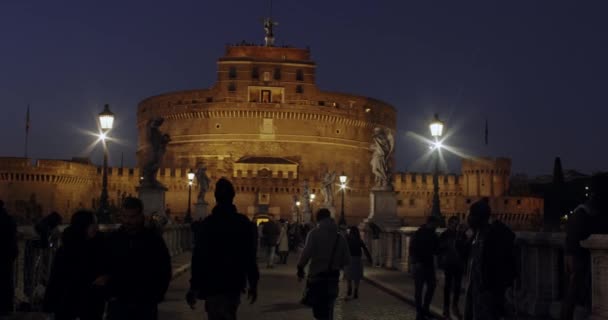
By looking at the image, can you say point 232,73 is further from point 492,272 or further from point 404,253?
point 492,272

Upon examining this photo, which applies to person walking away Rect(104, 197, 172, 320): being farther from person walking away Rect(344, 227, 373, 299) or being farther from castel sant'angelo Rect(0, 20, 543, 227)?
castel sant'angelo Rect(0, 20, 543, 227)

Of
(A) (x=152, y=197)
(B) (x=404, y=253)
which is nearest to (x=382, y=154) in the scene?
(B) (x=404, y=253)

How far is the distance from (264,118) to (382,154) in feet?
178

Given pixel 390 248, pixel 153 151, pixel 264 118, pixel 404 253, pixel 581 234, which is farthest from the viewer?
pixel 264 118

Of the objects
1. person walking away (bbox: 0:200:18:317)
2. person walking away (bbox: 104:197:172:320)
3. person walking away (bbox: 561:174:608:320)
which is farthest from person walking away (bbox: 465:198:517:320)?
person walking away (bbox: 0:200:18:317)

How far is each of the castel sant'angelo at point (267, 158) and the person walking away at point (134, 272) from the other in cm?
5931

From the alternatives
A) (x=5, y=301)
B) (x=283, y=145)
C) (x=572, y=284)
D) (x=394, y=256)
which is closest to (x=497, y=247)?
(x=572, y=284)

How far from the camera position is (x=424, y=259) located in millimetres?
10070

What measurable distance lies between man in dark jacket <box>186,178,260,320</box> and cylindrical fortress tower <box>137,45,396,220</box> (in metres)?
65.2

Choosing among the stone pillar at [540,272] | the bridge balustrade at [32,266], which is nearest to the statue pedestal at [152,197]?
the bridge balustrade at [32,266]

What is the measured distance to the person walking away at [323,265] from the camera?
8.02 meters

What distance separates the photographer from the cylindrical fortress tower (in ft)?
241

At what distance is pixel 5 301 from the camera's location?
25.3ft

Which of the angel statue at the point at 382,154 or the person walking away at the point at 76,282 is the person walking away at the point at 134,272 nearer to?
the person walking away at the point at 76,282
